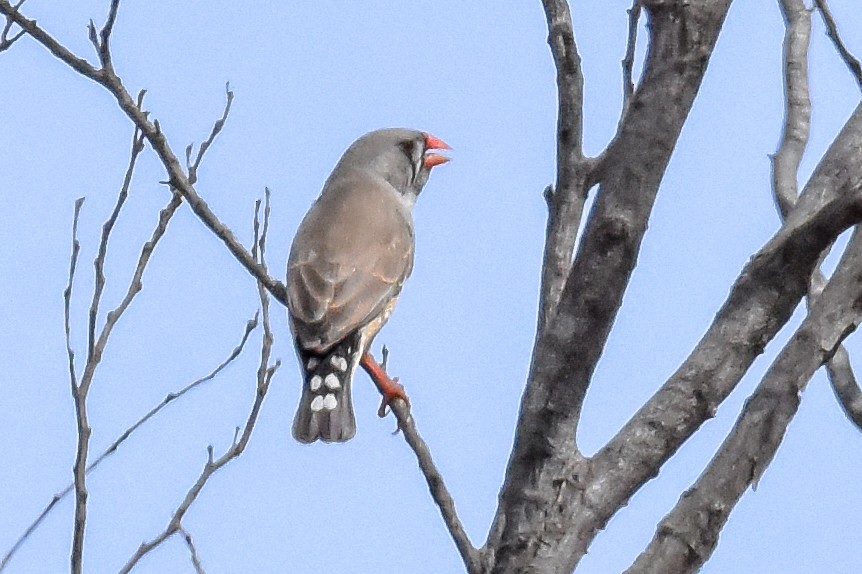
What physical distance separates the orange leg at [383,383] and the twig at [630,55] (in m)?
1.63

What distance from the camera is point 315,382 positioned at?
16.7 ft

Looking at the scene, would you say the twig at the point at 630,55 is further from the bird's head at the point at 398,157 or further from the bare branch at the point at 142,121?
the bird's head at the point at 398,157

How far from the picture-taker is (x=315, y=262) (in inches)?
225

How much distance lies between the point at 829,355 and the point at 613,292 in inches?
19.7

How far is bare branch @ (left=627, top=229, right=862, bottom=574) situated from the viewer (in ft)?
8.66

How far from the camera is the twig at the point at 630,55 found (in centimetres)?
348

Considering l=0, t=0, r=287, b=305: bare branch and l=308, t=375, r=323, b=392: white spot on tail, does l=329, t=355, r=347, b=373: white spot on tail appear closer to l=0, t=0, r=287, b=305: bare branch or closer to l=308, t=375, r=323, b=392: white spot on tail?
l=308, t=375, r=323, b=392: white spot on tail

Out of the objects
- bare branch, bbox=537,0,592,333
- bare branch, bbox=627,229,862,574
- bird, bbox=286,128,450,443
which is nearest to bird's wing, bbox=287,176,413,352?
bird, bbox=286,128,450,443

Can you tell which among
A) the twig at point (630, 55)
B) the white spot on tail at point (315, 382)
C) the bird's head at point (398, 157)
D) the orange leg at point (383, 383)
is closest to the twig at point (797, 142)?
the twig at point (630, 55)

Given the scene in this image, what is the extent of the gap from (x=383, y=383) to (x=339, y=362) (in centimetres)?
21

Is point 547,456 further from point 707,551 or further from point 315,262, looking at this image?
point 315,262

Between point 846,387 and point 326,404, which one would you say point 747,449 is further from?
point 326,404

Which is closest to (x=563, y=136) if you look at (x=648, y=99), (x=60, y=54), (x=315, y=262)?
(x=648, y=99)

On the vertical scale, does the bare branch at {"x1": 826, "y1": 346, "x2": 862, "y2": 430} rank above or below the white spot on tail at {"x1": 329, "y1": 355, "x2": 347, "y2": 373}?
below
